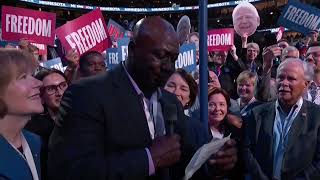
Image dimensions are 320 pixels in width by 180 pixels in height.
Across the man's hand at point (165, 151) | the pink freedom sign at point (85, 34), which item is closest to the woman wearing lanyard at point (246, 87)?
the pink freedom sign at point (85, 34)

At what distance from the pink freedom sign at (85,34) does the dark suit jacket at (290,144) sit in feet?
10.5

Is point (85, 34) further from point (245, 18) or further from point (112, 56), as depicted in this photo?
point (245, 18)

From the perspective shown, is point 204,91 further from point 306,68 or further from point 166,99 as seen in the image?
point 306,68

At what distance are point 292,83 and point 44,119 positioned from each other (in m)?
1.80

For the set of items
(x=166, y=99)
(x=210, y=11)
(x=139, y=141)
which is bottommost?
(x=139, y=141)

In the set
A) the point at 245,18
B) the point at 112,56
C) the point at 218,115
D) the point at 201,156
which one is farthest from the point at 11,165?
the point at 112,56

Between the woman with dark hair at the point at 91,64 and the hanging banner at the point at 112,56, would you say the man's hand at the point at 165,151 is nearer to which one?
the woman with dark hair at the point at 91,64

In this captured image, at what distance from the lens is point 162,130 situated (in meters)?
1.95

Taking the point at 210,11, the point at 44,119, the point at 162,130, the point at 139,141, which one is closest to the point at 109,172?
the point at 139,141

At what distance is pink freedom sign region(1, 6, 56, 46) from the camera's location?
20.4ft

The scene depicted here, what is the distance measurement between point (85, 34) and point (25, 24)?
0.84 metres

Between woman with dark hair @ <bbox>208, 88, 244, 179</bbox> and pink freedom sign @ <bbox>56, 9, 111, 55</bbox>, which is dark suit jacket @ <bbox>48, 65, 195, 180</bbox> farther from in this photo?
pink freedom sign @ <bbox>56, 9, 111, 55</bbox>

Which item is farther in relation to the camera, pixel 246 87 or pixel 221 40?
pixel 221 40

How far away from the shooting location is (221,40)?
7.91 m
